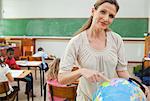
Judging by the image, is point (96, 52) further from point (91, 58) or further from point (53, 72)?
point (53, 72)

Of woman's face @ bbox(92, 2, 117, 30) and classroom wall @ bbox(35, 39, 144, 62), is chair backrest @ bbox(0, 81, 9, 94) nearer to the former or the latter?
woman's face @ bbox(92, 2, 117, 30)

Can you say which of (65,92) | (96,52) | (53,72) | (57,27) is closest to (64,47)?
(57,27)

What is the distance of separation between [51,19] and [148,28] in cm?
337

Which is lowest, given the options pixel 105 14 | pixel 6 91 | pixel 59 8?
pixel 6 91

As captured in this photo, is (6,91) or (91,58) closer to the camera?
(91,58)

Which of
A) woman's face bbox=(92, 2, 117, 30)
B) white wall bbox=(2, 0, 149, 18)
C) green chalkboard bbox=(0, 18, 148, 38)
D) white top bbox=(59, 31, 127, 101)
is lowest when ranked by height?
white top bbox=(59, 31, 127, 101)

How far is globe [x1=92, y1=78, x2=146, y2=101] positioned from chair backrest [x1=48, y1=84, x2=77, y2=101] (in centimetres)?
212

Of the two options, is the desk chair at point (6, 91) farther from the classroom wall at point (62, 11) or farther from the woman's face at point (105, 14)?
the classroom wall at point (62, 11)

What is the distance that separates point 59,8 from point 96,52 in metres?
7.60

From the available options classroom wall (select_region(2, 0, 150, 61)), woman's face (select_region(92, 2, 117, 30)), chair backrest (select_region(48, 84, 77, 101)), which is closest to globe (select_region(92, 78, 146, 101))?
woman's face (select_region(92, 2, 117, 30))

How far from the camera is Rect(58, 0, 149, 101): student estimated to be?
45.1 inches

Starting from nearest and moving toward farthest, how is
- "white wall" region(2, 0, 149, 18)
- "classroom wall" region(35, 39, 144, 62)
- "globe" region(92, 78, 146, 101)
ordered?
1. "globe" region(92, 78, 146, 101)
2. "white wall" region(2, 0, 149, 18)
3. "classroom wall" region(35, 39, 144, 62)

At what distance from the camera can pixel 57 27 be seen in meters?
8.72

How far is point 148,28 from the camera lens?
8.13m
